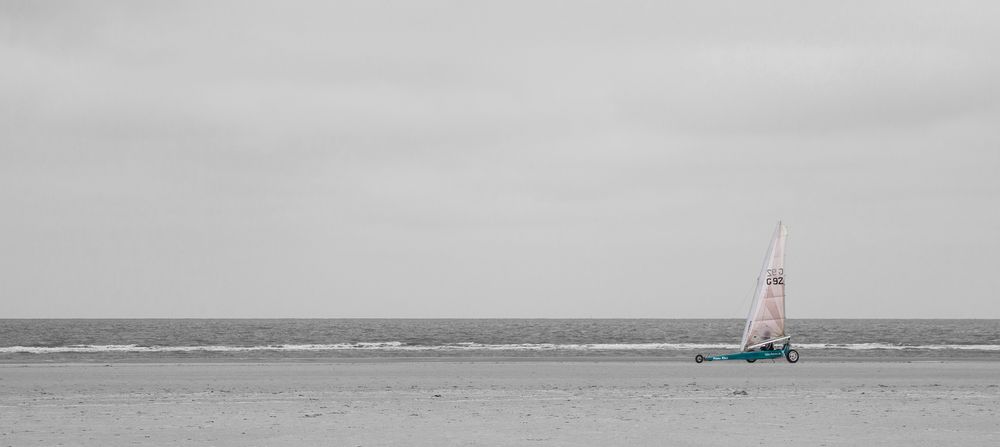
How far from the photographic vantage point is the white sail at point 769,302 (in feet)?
136

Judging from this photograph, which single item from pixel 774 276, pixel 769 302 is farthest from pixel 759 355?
pixel 774 276

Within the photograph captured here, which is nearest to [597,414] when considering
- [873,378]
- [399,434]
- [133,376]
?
[399,434]

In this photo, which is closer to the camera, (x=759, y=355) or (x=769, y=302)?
(x=759, y=355)

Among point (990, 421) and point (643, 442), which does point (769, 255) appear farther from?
point (643, 442)

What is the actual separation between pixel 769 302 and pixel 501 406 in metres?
23.1

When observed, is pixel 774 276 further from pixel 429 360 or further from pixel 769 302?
pixel 429 360

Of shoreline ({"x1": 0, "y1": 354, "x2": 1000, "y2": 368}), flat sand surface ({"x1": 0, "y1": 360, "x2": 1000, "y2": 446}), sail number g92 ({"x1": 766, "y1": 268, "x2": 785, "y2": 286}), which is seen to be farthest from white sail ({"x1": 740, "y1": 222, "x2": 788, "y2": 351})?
flat sand surface ({"x1": 0, "y1": 360, "x2": 1000, "y2": 446})

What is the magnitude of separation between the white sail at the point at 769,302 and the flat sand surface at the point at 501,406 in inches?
127

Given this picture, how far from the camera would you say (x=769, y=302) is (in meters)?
41.9

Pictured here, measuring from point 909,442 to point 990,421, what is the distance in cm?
443

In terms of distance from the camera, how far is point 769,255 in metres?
41.7

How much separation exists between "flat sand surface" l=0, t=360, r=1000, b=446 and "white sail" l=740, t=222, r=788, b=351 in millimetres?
3234

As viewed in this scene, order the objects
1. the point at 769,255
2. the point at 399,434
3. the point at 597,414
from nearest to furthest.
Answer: the point at 399,434, the point at 597,414, the point at 769,255

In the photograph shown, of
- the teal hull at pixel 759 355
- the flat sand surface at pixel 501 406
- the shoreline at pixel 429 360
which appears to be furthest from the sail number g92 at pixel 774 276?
the flat sand surface at pixel 501 406
